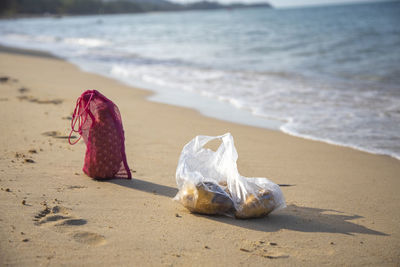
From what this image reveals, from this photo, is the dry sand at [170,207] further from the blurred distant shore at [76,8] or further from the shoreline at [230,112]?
the blurred distant shore at [76,8]

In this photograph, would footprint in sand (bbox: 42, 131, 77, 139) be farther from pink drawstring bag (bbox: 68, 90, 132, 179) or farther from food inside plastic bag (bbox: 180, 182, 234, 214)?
food inside plastic bag (bbox: 180, 182, 234, 214)

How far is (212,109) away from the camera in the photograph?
7234mm

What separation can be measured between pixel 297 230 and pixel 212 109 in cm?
448

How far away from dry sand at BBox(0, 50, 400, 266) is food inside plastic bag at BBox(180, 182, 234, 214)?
3.3 inches

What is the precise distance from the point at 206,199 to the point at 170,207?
13.9 inches

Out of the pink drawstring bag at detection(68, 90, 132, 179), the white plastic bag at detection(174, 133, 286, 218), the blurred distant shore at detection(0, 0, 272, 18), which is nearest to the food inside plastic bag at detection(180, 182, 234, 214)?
the white plastic bag at detection(174, 133, 286, 218)

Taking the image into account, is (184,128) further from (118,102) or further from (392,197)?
(392,197)

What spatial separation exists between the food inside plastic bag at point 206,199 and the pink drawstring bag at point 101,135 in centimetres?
85

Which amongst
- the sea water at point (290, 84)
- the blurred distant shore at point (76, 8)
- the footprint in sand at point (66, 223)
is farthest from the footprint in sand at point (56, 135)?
the blurred distant shore at point (76, 8)

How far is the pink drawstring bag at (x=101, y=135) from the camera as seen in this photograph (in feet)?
12.0

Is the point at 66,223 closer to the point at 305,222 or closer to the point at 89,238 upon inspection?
the point at 89,238

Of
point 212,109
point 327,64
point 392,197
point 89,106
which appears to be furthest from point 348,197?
point 327,64

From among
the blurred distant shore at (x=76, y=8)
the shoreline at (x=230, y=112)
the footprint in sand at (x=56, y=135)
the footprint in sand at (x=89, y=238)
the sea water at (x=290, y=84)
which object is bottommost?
the footprint in sand at (x=89, y=238)

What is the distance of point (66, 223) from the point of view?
2758 millimetres
